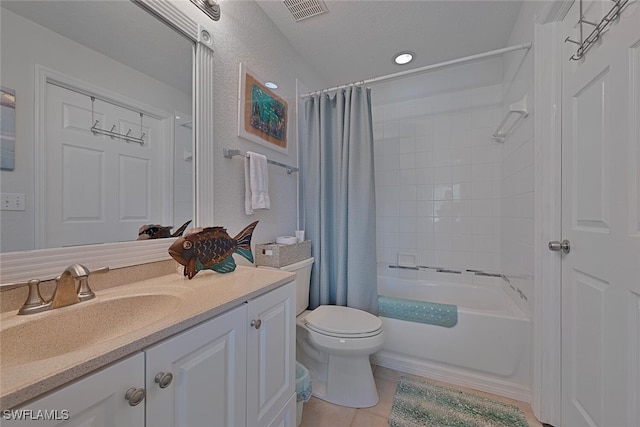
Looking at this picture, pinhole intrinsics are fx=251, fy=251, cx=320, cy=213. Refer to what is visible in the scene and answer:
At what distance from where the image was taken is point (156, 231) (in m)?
1.05

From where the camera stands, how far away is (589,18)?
1.03m

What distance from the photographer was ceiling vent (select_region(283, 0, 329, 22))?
153cm

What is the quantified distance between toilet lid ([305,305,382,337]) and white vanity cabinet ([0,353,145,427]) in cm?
99

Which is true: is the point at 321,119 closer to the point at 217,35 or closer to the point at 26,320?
the point at 217,35

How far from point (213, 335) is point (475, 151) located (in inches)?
96.9

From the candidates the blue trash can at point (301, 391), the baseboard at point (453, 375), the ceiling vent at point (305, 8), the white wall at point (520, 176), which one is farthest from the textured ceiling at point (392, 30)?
the baseboard at point (453, 375)

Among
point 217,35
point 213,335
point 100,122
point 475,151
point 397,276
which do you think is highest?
point 217,35

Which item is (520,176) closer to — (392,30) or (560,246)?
(560,246)

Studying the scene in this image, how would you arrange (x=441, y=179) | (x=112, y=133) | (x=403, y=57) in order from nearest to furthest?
(x=112, y=133) < (x=403, y=57) < (x=441, y=179)

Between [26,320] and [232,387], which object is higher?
[26,320]

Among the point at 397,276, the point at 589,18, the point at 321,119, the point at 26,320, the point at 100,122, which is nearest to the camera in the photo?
the point at 26,320

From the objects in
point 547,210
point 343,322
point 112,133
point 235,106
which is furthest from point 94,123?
point 547,210

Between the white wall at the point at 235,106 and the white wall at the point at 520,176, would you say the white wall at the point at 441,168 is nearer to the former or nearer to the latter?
the white wall at the point at 520,176

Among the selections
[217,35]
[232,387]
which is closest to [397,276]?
[232,387]
